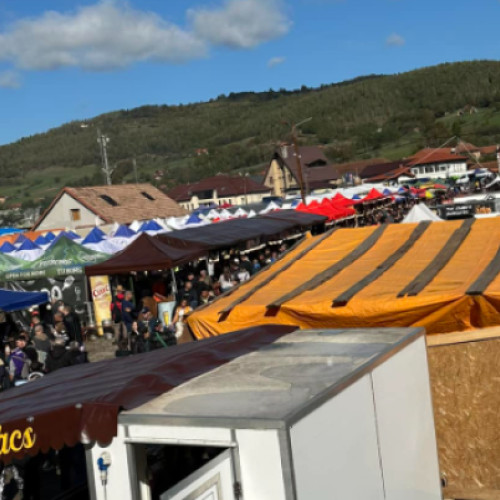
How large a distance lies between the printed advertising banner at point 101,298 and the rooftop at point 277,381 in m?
12.0

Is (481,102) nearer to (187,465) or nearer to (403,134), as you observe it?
(403,134)

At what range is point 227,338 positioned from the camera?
20.6 ft

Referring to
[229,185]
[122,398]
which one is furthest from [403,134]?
[122,398]

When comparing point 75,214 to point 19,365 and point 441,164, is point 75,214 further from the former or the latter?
point 441,164

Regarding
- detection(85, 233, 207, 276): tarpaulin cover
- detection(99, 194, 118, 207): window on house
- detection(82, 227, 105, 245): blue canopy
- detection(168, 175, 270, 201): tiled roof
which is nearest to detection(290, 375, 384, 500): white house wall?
detection(85, 233, 207, 276): tarpaulin cover

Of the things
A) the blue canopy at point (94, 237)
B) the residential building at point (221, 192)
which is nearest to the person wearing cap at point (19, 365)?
the blue canopy at point (94, 237)

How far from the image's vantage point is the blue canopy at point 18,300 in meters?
15.5

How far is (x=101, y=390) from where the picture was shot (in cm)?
470

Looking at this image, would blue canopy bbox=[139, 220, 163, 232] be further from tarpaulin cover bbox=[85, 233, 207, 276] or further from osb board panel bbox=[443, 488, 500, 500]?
osb board panel bbox=[443, 488, 500, 500]

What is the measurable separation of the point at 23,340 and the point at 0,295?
13.8 ft

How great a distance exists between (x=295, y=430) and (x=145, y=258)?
507 inches

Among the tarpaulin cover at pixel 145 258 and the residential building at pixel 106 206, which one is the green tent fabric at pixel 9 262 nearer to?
the tarpaulin cover at pixel 145 258

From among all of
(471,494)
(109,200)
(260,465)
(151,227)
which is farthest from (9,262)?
(109,200)

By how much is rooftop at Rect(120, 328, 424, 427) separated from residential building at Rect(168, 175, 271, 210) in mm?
89906
